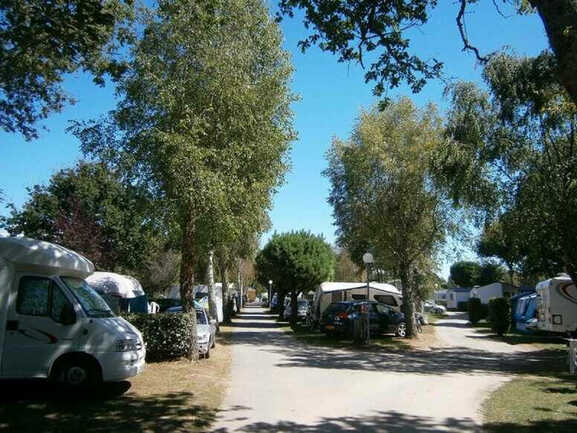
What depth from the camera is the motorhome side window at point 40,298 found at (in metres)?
9.37

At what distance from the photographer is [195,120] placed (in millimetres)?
12719

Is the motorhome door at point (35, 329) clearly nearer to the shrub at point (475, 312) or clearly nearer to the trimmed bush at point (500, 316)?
the trimmed bush at point (500, 316)

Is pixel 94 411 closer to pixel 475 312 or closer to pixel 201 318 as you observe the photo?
pixel 201 318

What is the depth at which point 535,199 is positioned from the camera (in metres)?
16.2

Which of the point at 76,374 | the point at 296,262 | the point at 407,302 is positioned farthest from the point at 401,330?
the point at 76,374

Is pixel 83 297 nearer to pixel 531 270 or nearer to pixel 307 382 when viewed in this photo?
pixel 307 382

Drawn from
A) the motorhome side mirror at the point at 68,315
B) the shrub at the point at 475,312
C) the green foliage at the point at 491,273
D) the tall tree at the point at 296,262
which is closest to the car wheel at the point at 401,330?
the tall tree at the point at 296,262

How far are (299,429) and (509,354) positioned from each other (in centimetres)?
1415

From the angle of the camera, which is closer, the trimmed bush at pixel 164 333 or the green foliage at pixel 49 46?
the green foliage at pixel 49 46

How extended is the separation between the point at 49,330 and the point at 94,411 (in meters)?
1.83

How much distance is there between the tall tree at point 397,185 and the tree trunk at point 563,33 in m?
15.8

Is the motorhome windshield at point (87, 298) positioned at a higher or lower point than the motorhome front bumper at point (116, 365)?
higher

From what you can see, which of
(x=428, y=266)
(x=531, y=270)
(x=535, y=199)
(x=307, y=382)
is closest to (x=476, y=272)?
(x=531, y=270)

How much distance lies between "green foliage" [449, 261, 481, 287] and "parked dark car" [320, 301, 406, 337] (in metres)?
73.2
